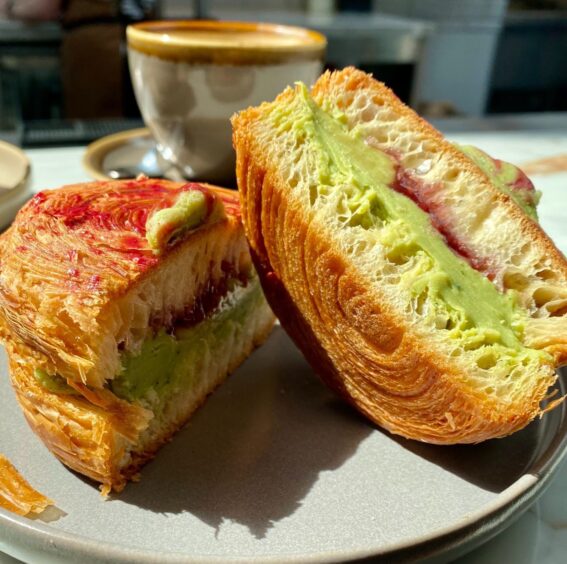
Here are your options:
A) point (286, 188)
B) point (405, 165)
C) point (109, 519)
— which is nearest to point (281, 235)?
point (286, 188)

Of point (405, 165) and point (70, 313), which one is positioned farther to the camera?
point (405, 165)

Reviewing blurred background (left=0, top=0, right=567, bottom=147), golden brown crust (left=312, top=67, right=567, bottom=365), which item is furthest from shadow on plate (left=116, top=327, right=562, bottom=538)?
blurred background (left=0, top=0, right=567, bottom=147)

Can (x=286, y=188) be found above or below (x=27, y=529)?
above

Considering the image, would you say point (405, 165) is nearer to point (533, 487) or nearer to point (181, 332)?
point (181, 332)

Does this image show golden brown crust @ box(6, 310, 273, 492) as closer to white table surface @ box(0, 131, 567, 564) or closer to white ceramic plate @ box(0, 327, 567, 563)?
white ceramic plate @ box(0, 327, 567, 563)

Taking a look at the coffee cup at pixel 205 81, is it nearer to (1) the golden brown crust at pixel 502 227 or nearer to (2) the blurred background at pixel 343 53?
(1) the golden brown crust at pixel 502 227

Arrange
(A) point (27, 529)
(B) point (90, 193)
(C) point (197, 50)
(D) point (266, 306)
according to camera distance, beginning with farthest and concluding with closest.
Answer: (C) point (197, 50)
(D) point (266, 306)
(B) point (90, 193)
(A) point (27, 529)

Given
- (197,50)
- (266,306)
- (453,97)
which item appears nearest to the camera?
(266,306)
